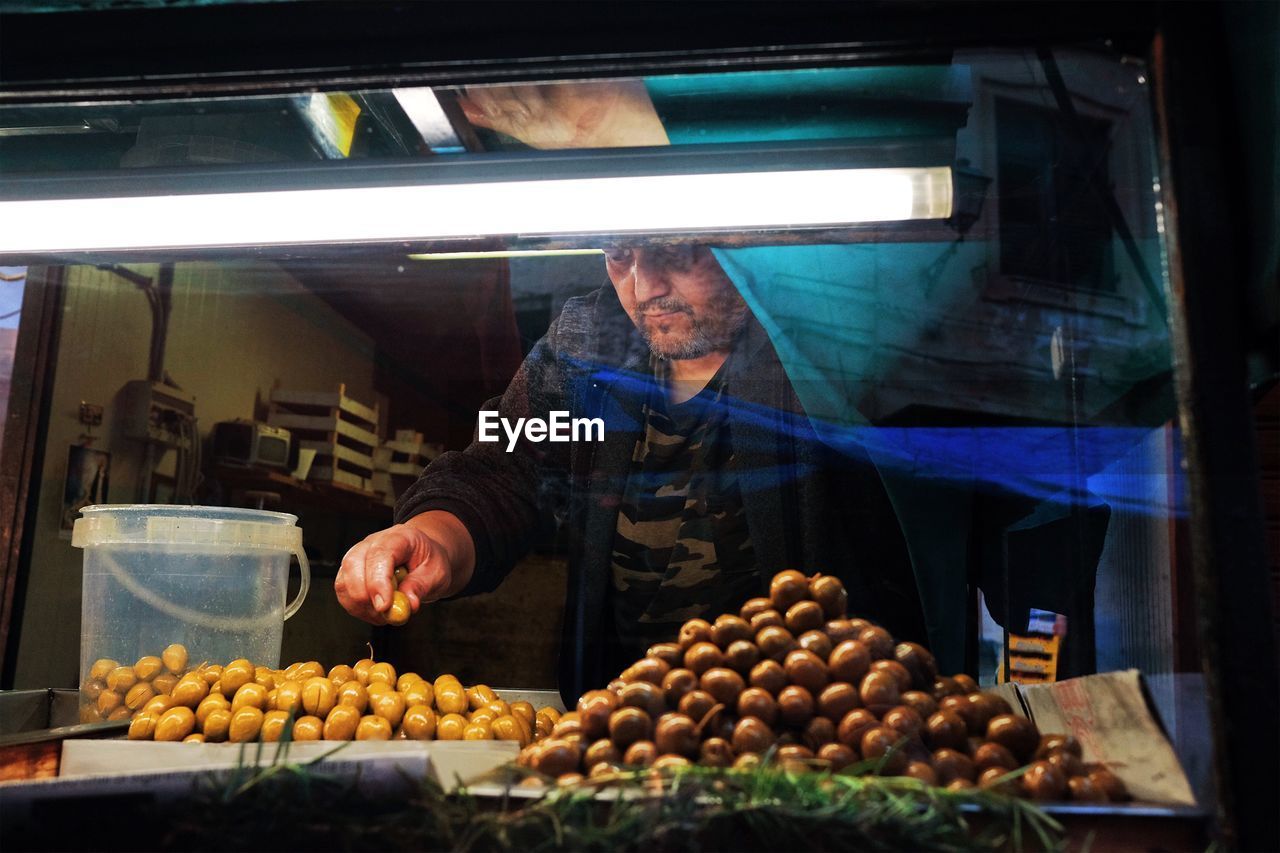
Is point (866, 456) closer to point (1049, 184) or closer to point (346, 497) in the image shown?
point (1049, 184)

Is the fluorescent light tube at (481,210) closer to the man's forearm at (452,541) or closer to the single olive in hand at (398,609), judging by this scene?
the single olive in hand at (398,609)

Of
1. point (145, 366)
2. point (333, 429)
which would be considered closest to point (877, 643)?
point (333, 429)

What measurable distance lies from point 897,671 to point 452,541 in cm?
136

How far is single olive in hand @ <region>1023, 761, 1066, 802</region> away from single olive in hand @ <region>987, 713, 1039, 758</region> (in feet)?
0.21

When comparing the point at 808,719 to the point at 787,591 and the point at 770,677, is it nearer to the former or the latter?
the point at 770,677

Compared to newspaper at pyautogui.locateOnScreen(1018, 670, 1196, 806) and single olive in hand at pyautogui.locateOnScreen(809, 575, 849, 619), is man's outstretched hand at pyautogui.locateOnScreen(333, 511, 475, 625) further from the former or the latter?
newspaper at pyautogui.locateOnScreen(1018, 670, 1196, 806)

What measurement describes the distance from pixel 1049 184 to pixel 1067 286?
0.20 meters

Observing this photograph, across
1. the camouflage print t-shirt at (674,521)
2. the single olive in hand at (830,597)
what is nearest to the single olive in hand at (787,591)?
the single olive in hand at (830,597)

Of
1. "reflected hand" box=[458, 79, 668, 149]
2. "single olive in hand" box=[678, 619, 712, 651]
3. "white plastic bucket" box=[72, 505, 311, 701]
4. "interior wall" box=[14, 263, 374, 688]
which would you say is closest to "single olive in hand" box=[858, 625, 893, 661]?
"single olive in hand" box=[678, 619, 712, 651]

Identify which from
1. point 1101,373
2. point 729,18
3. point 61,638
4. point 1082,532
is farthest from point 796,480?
point 61,638

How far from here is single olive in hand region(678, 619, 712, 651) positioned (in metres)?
1.35

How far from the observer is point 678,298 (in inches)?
98.3

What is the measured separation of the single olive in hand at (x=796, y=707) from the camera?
1224 millimetres

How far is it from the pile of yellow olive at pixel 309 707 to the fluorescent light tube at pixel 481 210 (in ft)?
2.54
